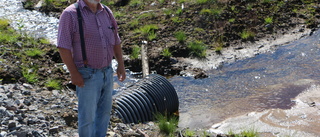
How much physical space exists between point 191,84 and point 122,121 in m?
2.94

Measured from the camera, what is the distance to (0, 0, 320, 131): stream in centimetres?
749

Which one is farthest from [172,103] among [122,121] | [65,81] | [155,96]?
[65,81]

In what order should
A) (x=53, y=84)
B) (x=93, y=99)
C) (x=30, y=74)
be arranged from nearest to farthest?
(x=93, y=99), (x=53, y=84), (x=30, y=74)

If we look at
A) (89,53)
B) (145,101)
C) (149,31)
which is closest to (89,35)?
(89,53)

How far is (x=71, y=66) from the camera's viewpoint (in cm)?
368

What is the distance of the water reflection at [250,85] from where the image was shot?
7.51m

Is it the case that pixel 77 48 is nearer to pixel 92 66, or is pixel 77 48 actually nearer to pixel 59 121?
pixel 92 66

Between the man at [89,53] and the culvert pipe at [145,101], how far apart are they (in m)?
2.20

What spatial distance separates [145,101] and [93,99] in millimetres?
2846

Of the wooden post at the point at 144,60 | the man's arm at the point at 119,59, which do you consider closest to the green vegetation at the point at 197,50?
the wooden post at the point at 144,60

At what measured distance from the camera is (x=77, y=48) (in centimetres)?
374

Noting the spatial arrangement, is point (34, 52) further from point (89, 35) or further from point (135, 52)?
point (89, 35)

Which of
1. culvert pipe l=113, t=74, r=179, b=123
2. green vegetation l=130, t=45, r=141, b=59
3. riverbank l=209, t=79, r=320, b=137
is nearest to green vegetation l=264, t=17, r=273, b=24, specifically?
green vegetation l=130, t=45, r=141, b=59

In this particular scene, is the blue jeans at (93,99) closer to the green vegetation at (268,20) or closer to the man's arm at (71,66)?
the man's arm at (71,66)
